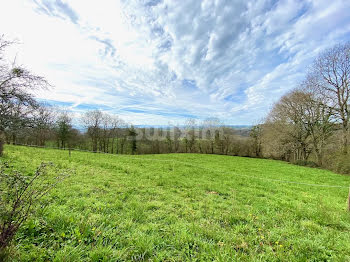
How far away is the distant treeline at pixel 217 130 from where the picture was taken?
596 cm

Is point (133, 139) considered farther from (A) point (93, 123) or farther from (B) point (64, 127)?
(B) point (64, 127)

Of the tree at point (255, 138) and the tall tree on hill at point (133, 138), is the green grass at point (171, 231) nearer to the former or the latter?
the tree at point (255, 138)

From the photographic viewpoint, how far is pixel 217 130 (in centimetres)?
3045

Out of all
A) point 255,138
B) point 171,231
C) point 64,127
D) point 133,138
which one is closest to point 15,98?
point 171,231

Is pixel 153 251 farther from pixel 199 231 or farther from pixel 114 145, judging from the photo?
pixel 114 145

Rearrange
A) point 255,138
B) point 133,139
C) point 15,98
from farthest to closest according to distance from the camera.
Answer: point 133,139
point 255,138
point 15,98

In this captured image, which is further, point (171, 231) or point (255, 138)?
point (255, 138)

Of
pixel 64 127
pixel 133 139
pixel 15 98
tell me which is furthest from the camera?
pixel 133 139

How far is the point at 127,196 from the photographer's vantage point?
419 cm

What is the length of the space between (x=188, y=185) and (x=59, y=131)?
30.3m

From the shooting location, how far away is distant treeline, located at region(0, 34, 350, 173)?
5.96 m

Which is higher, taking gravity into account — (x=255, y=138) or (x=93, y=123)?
(x=93, y=123)

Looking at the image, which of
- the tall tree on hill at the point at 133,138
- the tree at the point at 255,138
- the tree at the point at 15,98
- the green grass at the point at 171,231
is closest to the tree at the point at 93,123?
the tall tree on hill at the point at 133,138

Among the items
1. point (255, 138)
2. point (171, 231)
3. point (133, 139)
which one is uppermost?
point (255, 138)
